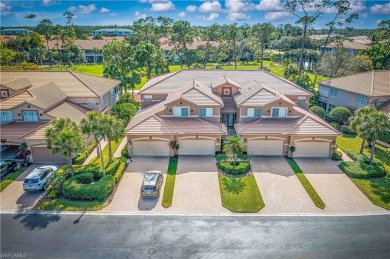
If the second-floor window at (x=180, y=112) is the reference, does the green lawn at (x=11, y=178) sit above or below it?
below

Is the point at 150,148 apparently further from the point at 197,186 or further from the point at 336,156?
the point at 336,156

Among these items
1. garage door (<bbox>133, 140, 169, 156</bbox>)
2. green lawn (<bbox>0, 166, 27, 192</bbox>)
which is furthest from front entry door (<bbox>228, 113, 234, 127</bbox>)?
green lawn (<bbox>0, 166, 27, 192</bbox>)

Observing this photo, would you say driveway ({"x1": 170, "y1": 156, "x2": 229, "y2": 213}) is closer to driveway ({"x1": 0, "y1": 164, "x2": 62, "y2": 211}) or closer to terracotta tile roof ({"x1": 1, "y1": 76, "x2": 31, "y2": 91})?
driveway ({"x1": 0, "y1": 164, "x2": 62, "y2": 211})

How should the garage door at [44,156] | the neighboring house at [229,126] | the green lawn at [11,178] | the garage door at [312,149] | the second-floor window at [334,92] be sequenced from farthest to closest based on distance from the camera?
the second-floor window at [334,92] → the garage door at [312,149] → the neighboring house at [229,126] → the garage door at [44,156] → the green lawn at [11,178]

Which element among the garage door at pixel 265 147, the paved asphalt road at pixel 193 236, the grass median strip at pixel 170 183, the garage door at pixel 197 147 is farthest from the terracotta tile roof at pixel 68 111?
the garage door at pixel 265 147

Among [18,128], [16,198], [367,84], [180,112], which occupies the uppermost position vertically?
[367,84]

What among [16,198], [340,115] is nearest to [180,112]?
[16,198]

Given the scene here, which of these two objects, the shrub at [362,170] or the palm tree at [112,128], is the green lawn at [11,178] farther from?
the shrub at [362,170]

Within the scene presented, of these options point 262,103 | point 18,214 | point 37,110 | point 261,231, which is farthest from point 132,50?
point 261,231
